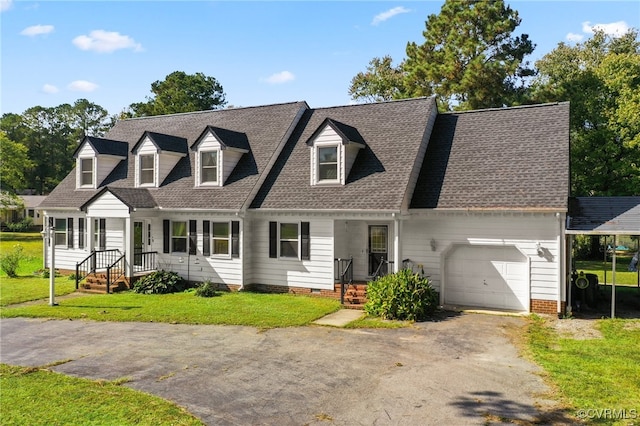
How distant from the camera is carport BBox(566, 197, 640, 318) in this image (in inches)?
533

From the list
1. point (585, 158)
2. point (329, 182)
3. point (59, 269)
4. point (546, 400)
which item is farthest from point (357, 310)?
point (585, 158)

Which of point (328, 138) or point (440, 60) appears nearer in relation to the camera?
point (328, 138)

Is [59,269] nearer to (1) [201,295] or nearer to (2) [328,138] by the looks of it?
(1) [201,295]

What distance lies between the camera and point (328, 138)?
59.5 ft

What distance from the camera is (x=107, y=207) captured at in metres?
19.6

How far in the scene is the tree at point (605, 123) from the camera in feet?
91.4

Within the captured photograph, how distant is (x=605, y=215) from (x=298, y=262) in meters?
10.3

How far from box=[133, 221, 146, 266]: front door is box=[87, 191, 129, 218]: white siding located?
1723mm

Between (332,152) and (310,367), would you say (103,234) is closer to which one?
(332,152)

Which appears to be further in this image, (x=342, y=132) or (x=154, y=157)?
(x=154, y=157)

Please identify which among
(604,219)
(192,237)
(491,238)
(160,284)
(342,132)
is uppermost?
(342,132)

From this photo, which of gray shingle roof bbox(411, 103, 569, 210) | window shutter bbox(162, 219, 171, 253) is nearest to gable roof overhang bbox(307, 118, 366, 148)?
gray shingle roof bbox(411, 103, 569, 210)

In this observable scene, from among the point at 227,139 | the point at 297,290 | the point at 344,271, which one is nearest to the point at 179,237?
the point at 227,139

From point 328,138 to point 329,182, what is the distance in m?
1.69
